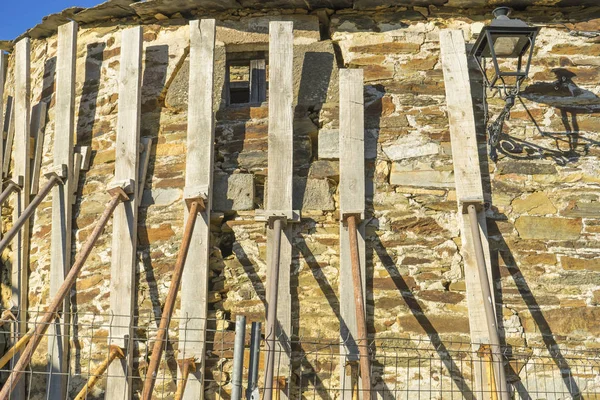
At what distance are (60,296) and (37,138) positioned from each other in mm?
1921

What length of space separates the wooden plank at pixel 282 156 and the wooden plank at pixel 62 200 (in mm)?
1398

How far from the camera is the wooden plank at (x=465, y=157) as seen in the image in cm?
636

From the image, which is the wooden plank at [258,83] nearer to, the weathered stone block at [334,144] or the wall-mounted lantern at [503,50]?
the weathered stone block at [334,144]

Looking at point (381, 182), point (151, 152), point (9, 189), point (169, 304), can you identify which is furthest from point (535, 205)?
point (9, 189)

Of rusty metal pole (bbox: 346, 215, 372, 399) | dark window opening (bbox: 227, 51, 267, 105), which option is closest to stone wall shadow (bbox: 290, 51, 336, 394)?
rusty metal pole (bbox: 346, 215, 372, 399)

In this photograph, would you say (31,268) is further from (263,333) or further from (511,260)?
(511,260)

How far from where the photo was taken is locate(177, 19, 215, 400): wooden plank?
632 centimetres

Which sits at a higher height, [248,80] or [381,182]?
[248,80]

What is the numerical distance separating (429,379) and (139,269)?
81.3 inches

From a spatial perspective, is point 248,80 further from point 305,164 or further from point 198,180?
point 198,180

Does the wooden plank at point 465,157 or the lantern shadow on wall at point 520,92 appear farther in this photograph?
the lantern shadow on wall at point 520,92

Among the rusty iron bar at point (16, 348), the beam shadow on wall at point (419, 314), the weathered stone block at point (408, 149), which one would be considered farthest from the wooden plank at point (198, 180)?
the weathered stone block at point (408, 149)

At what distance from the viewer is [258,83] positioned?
736 centimetres

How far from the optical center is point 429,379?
20.6 feet
